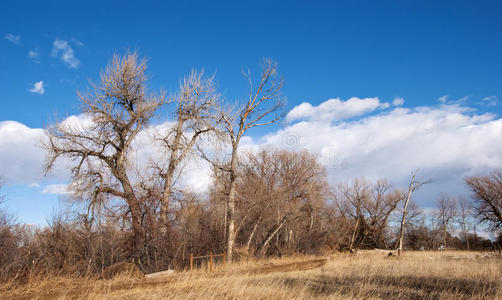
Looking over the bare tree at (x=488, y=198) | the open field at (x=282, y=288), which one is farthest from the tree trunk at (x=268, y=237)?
the bare tree at (x=488, y=198)

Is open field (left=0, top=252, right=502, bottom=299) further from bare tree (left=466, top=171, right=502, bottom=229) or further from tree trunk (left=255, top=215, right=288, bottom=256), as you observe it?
bare tree (left=466, top=171, right=502, bottom=229)

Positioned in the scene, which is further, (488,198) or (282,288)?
(488,198)

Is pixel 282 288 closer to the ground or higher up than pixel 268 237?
higher up

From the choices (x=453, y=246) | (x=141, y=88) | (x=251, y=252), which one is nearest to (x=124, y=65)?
(x=141, y=88)

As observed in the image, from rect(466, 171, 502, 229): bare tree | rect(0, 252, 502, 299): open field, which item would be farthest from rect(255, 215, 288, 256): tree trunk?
rect(466, 171, 502, 229): bare tree

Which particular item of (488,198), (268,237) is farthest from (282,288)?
(488,198)

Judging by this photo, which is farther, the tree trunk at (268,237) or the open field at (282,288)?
the tree trunk at (268,237)

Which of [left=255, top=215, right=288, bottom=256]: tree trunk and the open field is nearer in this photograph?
the open field

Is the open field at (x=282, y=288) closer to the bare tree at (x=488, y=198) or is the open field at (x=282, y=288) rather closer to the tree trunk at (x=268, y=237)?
the tree trunk at (x=268, y=237)

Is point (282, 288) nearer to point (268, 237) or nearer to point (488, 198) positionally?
point (268, 237)

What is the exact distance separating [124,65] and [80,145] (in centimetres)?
527

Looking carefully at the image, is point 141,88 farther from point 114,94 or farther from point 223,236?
point 223,236

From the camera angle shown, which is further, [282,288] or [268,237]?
[268,237]

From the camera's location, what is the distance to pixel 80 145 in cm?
1800
